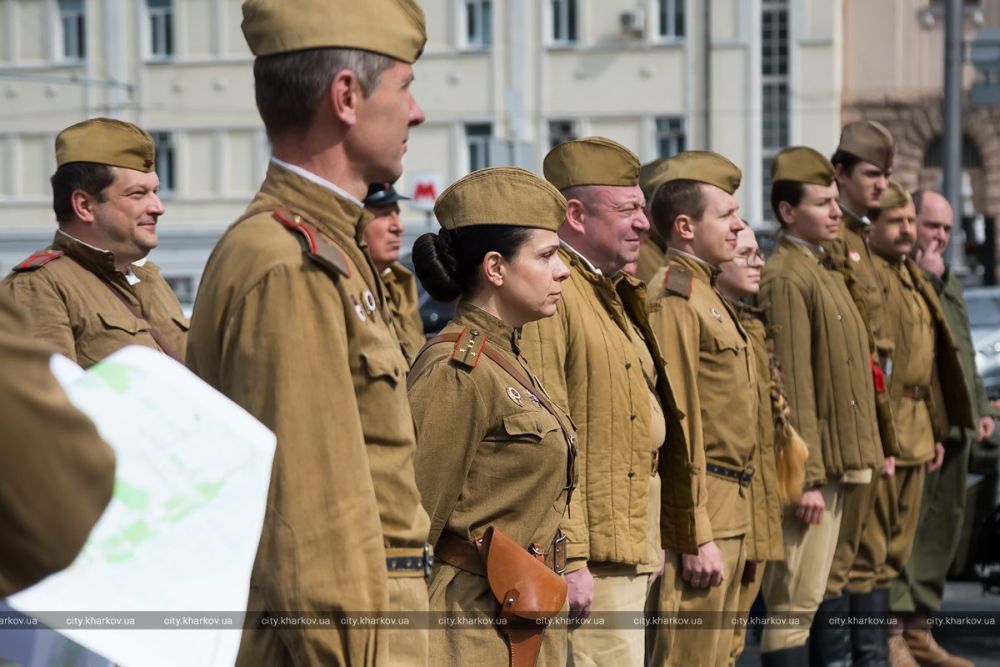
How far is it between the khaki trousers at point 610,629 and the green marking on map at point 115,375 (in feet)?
11.7

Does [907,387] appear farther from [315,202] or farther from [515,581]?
[315,202]

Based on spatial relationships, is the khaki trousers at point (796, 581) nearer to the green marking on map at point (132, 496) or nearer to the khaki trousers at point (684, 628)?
the khaki trousers at point (684, 628)

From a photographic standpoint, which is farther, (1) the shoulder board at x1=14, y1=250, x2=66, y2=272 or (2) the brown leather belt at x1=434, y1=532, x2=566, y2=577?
(1) the shoulder board at x1=14, y1=250, x2=66, y2=272

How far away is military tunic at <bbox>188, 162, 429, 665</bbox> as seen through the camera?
107 inches

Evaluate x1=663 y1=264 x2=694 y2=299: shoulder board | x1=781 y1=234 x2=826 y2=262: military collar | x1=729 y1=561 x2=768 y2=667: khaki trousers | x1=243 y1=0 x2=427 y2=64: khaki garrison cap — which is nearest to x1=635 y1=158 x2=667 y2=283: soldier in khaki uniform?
x1=781 y1=234 x2=826 y2=262: military collar

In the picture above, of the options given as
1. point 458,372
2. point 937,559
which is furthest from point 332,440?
point 937,559

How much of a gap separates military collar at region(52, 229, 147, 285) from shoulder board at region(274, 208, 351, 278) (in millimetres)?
2601

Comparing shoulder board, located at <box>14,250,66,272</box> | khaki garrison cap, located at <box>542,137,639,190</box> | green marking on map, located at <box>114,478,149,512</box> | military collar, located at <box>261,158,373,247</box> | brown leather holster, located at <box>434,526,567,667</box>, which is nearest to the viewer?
green marking on map, located at <box>114,478,149,512</box>

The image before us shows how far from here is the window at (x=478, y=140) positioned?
40.9 m

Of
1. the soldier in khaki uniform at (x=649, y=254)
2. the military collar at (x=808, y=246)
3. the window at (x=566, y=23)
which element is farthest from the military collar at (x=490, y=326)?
the window at (x=566, y=23)

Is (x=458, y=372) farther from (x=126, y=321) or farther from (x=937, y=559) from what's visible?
(x=937, y=559)

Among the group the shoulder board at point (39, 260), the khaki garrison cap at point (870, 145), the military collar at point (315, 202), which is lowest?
the shoulder board at point (39, 260)

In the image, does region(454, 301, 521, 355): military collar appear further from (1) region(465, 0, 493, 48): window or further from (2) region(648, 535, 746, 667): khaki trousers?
(1) region(465, 0, 493, 48): window

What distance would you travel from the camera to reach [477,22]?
41.2 meters
